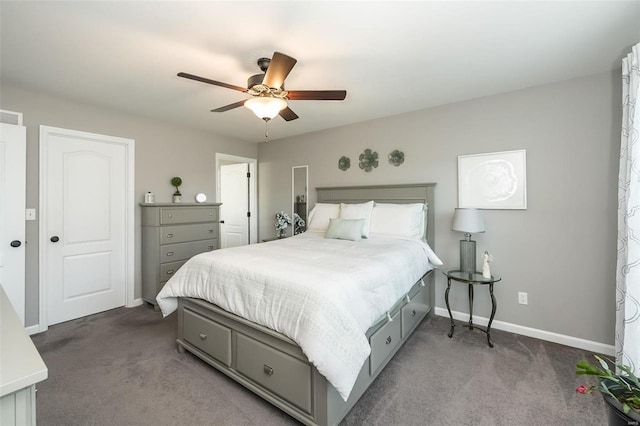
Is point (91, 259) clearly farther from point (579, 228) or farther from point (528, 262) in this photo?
point (579, 228)

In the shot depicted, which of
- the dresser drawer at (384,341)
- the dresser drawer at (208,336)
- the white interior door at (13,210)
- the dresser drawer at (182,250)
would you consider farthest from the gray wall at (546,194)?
the white interior door at (13,210)

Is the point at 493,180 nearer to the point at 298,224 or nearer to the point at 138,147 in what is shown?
the point at 298,224

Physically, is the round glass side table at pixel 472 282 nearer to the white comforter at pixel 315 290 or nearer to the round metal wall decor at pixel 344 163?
the white comforter at pixel 315 290

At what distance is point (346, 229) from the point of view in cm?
325

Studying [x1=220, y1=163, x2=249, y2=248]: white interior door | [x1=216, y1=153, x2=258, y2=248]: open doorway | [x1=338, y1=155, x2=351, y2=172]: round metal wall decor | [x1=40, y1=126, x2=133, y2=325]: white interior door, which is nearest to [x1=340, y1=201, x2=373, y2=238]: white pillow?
[x1=338, y1=155, x2=351, y2=172]: round metal wall decor

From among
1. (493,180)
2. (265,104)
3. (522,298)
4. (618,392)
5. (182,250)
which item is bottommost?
(522,298)

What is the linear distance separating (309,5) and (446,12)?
0.82m

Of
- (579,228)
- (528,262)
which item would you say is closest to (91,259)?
(528,262)

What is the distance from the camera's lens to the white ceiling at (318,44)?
1.70 m

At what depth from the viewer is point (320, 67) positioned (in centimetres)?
237

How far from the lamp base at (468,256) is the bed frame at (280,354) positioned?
483mm

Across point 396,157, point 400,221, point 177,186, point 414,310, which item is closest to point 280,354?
point 414,310

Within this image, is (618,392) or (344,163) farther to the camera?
(344,163)

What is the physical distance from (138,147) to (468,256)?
4.13m
